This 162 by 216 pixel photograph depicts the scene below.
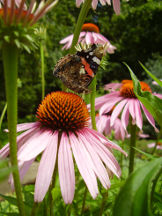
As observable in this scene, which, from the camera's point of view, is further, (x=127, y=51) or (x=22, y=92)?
(x=127, y=51)

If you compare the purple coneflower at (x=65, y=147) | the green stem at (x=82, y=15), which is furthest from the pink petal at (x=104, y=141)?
the green stem at (x=82, y=15)

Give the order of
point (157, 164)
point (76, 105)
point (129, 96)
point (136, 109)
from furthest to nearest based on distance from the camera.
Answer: point (129, 96) < point (136, 109) < point (76, 105) < point (157, 164)

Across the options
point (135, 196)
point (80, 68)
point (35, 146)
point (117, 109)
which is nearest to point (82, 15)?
point (80, 68)

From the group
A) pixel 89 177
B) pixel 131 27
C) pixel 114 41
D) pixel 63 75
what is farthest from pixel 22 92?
pixel 89 177

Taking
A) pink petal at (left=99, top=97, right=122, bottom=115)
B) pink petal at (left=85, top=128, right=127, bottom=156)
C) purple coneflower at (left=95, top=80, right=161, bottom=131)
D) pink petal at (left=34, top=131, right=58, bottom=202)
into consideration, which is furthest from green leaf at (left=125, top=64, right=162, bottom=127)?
pink petal at (left=99, top=97, right=122, bottom=115)

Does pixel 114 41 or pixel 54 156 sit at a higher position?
pixel 114 41

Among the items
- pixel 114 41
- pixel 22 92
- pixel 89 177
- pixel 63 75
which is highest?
pixel 114 41

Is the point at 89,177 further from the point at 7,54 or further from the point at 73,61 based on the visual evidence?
the point at 73,61
